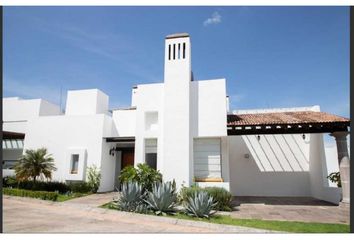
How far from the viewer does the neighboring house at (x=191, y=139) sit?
14.4 meters

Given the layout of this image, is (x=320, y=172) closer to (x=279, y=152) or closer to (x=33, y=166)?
(x=279, y=152)

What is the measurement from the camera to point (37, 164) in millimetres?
16062

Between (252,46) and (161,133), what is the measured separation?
6.77 meters

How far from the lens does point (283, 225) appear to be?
891 cm

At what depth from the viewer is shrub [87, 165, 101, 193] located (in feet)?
54.0

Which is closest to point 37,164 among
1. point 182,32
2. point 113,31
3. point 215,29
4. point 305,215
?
point 113,31

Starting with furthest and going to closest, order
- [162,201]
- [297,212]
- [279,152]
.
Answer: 1. [279,152]
2. [297,212]
3. [162,201]

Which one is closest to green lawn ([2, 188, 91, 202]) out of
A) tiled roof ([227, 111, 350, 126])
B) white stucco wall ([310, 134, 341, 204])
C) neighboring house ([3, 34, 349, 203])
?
neighboring house ([3, 34, 349, 203])

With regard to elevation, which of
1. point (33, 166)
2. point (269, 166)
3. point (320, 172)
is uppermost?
point (269, 166)

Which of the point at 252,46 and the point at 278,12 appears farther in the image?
the point at 252,46

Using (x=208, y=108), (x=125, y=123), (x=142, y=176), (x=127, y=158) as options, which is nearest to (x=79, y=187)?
(x=127, y=158)

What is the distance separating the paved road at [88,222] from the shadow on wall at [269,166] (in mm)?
9942

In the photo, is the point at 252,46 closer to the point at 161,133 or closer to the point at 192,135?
the point at 192,135

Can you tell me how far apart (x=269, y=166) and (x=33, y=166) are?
1490 centimetres
